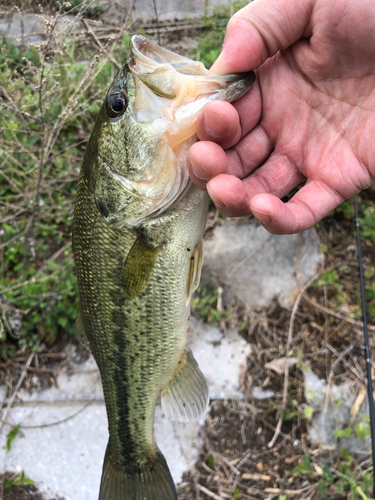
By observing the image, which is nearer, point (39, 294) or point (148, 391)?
point (148, 391)

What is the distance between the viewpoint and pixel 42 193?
3.05m

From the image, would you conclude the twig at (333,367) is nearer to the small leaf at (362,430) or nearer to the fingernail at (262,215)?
the small leaf at (362,430)

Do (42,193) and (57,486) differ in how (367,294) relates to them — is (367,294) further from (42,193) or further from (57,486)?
(42,193)

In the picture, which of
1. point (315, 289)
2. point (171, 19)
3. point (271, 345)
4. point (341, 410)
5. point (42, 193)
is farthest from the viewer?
point (171, 19)

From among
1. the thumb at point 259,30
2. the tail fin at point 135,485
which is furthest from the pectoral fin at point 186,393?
the thumb at point 259,30

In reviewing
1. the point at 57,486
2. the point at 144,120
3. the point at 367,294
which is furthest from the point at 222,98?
the point at 57,486

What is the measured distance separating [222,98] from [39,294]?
78.1 inches

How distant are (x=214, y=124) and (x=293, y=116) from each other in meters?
0.54

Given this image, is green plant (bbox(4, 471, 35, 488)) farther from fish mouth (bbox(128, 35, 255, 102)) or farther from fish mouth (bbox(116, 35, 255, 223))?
fish mouth (bbox(128, 35, 255, 102))

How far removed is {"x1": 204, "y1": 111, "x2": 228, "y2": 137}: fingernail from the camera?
1.15 metres

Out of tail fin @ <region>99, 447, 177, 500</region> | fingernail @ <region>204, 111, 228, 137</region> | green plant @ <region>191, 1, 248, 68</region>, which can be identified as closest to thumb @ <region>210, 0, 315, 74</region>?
fingernail @ <region>204, 111, 228, 137</region>

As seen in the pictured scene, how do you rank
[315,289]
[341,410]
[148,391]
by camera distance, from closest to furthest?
[148,391], [341,410], [315,289]

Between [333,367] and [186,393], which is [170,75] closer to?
[186,393]

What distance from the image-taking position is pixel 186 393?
1.73m
